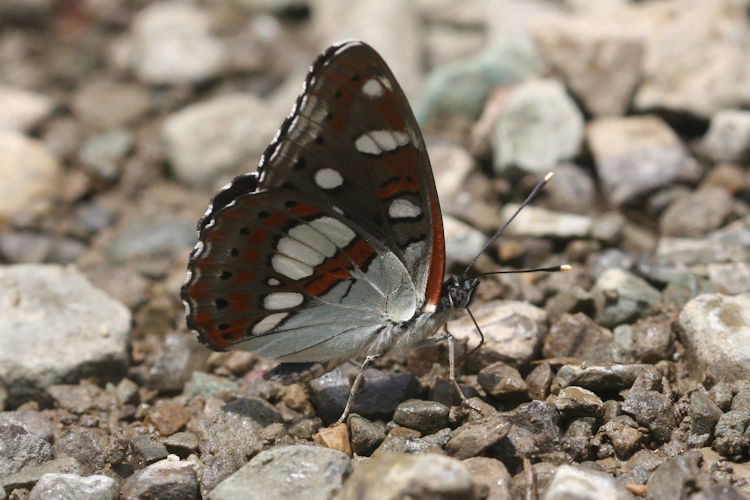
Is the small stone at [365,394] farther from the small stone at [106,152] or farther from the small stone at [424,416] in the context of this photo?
the small stone at [106,152]

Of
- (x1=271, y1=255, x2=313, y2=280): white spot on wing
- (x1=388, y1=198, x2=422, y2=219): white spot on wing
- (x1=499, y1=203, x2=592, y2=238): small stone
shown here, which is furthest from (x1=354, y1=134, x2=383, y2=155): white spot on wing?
(x1=499, y1=203, x2=592, y2=238): small stone

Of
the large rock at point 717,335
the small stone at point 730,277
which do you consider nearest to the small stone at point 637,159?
the small stone at point 730,277

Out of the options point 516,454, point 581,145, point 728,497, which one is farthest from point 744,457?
point 581,145

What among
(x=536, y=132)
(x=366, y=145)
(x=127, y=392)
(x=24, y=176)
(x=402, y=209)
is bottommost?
(x=127, y=392)

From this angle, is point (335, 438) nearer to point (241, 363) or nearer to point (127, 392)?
point (241, 363)

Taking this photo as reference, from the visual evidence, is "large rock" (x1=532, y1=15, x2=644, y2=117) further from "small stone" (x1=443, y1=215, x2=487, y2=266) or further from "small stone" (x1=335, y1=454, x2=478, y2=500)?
"small stone" (x1=335, y1=454, x2=478, y2=500)

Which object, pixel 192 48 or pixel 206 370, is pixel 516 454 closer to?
pixel 206 370

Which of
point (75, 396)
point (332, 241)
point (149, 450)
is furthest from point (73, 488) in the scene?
point (332, 241)
